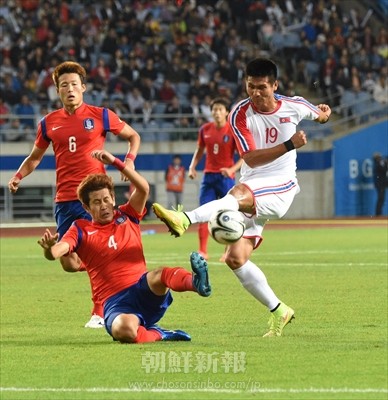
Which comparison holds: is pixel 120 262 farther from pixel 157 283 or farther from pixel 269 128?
pixel 269 128

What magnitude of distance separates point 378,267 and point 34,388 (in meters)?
10.8

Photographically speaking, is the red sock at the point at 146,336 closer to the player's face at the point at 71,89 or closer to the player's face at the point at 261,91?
the player's face at the point at 261,91

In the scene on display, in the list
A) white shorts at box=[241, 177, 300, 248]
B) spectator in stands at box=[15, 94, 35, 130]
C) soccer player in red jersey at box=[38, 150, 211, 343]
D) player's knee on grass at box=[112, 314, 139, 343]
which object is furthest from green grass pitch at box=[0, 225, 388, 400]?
spectator in stands at box=[15, 94, 35, 130]

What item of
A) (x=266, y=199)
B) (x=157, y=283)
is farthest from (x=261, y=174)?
(x=157, y=283)

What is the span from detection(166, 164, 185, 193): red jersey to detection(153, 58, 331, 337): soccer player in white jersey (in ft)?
79.2

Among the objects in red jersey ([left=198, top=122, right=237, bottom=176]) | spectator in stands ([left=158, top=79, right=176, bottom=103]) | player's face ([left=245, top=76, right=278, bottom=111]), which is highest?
spectator in stands ([left=158, top=79, right=176, bottom=103])

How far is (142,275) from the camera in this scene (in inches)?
384

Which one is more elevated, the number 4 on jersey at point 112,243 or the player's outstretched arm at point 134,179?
the player's outstretched arm at point 134,179

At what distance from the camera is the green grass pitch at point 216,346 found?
24.7 feet

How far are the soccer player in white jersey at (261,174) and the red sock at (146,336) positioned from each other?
0.86 m

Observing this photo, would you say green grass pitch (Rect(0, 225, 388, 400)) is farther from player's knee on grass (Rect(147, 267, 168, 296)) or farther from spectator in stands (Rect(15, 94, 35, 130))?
spectator in stands (Rect(15, 94, 35, 130))

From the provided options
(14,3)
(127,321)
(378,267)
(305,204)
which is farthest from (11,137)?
(127,321)

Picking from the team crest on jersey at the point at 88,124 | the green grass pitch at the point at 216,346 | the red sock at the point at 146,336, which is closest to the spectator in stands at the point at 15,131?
the green grass pitch at the point at 216,346

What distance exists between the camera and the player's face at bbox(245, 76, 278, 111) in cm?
1039
